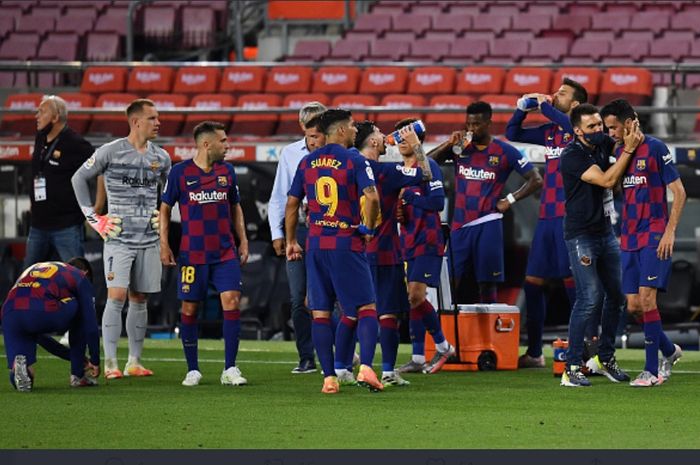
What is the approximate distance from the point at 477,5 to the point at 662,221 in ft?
48.3

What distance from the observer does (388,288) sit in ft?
32.8

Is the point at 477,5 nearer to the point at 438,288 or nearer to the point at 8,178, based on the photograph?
the point at 8,178

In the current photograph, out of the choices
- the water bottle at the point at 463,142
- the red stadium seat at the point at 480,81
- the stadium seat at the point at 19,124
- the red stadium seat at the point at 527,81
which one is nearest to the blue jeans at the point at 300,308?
the water bottle at the point at 463,142

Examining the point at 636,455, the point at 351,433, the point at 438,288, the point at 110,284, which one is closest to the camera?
the point at 636,455

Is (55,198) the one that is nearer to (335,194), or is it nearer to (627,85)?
(335,194)

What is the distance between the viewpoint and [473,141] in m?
11.3

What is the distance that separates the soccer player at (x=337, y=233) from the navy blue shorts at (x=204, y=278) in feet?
2.70

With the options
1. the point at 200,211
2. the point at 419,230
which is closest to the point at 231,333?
the point at 200,211

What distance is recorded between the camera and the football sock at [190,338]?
387 inches

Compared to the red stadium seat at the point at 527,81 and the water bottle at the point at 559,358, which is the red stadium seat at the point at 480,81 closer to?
the red stadium seat at the point at 527,81

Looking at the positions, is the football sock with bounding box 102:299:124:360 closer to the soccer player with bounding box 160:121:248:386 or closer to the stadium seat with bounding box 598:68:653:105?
the soccer player with bounding box 160:121:248:386

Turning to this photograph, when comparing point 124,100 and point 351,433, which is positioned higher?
point 124,100

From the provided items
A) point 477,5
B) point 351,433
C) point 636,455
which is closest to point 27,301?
point 351,433

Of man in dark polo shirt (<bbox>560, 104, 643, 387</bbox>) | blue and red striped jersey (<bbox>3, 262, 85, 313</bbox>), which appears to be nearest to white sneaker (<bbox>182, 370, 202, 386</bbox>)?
blue and red striped jersey (<bbox>3, 262, 85, 313</bbox>)
